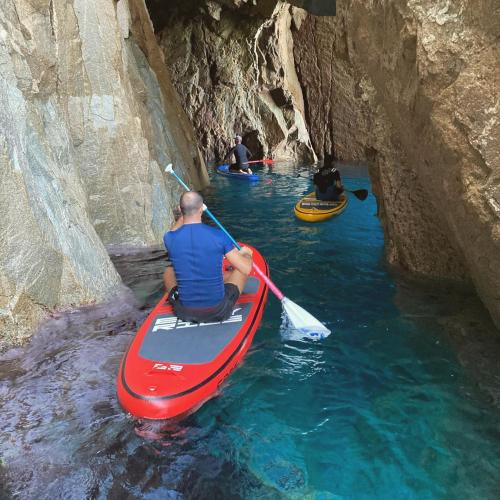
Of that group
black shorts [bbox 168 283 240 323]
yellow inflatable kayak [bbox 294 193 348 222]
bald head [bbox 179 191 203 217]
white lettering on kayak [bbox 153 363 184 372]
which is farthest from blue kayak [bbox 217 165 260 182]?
white lettering on kayak [bbox 153 363 184 372]

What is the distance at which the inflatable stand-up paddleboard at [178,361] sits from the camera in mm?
3738

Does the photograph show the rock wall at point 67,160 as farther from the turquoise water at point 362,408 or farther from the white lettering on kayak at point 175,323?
the turquoise water at point 362,408

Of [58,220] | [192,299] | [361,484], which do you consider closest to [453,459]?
[361,484]

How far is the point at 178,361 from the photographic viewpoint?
162 inches

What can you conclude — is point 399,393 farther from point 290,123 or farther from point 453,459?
point 290,123

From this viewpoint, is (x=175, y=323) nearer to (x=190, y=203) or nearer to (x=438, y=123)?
(x=190, y=203)

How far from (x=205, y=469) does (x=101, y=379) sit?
1472 millimetres

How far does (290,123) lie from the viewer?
2219cm

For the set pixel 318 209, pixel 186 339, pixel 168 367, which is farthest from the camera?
pixel 318 209

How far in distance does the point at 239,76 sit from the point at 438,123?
19.9 meters

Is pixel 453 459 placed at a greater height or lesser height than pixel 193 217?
lesser

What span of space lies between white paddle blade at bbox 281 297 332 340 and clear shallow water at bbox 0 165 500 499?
0.45ft

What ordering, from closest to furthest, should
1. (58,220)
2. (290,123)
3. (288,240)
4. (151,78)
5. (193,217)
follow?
(193,217) → (58,220) → (288,240) → (151,78) → (290,123)

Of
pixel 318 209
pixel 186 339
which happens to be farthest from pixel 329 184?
pixel 186 339
